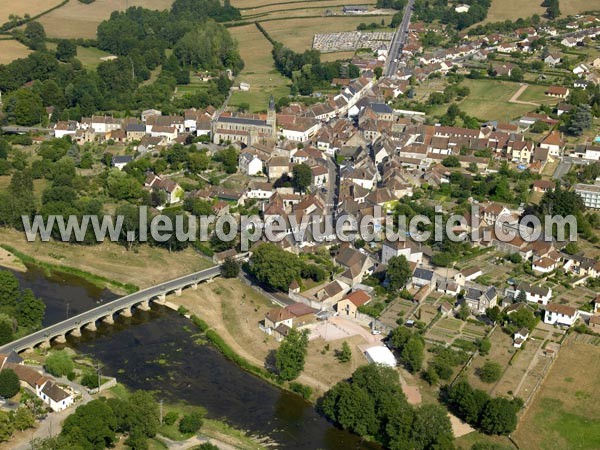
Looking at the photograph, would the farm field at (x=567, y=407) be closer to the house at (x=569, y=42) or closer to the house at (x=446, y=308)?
the house at (x=446, y=308)

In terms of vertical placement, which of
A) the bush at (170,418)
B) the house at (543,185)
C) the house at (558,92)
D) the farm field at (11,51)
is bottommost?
the bush at (170,418)

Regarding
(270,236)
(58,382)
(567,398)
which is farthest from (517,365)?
(58,382)

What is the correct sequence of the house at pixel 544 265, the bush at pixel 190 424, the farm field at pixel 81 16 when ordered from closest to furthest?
the bush at pixel 190 424 → the house at pixel 544 265 → the farm field at pixel 81 16

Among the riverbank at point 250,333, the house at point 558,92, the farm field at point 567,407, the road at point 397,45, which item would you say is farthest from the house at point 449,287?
the road at point 397,45

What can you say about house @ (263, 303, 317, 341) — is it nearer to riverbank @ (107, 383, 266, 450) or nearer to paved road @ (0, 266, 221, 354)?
paved road @ (0, 266, 221, 354)

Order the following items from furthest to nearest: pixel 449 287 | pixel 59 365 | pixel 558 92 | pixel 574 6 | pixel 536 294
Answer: pixel 574 6, pixel 558 92, pixel 449 287, pixel 536 294, pixel 59 365

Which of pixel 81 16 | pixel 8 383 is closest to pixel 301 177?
pixel 8 383

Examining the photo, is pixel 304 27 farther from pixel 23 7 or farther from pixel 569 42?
pixel 23 7
